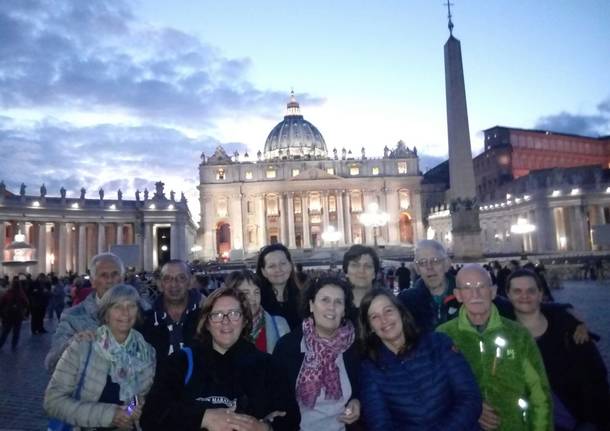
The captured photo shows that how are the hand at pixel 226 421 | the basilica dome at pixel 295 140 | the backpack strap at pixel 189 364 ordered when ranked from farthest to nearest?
the basilica dome at pixel 295 140, the backpack strap at pixel 189 364, the hand at pixel 226 421

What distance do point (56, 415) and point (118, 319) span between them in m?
0.75

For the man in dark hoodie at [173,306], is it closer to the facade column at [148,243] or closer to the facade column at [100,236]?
the facade column at [100,236]

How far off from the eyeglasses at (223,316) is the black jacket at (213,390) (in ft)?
0.51

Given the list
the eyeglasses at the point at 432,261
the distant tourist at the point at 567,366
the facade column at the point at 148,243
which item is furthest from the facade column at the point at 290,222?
the distant tourist at the point at 567,366

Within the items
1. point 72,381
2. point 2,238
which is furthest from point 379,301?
point 2,238

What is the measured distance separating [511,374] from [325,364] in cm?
130

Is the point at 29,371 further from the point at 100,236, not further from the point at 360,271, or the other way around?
the point at 100,236

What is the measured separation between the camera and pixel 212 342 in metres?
3.07

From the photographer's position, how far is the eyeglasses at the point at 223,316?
3.06 meters

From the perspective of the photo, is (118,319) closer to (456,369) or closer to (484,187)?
(456,369)

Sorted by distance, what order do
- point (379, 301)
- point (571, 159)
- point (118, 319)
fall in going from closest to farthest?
point (379, 301), point (118, 319), point (571, 159)

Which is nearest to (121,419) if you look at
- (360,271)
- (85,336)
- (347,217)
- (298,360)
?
(85,336)

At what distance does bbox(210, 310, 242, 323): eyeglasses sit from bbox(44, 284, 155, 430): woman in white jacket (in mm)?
953

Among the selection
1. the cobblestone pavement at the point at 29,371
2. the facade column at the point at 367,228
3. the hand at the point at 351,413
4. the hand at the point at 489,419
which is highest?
the facade column at the point at 367,228
